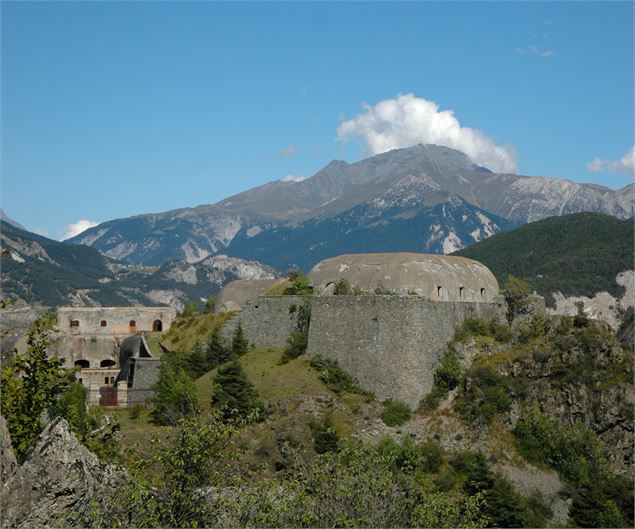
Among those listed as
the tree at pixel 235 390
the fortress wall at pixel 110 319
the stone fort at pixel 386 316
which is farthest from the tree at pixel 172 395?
the fortress wall at pixel 110 319

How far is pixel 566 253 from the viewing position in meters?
154

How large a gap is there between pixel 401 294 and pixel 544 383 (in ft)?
26.7

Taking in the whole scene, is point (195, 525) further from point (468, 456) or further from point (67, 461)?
point (468, 456)

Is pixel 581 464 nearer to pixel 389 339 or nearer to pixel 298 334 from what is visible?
pixel 389 339

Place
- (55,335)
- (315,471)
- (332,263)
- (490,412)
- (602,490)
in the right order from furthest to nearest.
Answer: (55,335) < (332,263) < (490,412) < (602,490) < (315,471)

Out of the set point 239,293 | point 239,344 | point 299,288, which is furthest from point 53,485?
point 239,293

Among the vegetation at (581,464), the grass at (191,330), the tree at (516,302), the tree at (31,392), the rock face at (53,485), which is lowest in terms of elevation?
the vegetation at (581,464)

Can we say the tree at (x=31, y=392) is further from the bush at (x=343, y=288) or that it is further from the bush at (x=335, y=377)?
the bush at (x=343, y=288)

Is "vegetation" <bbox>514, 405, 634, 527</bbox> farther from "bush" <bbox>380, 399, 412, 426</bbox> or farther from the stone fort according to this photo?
the stone fort

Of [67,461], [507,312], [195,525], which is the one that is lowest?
[195,525]

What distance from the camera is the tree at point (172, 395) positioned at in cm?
3991

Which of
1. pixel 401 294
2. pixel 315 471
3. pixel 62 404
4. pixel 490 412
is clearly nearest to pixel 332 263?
pixel 401 294

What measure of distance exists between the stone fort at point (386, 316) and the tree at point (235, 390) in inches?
186

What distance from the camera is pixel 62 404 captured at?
39406 mm
